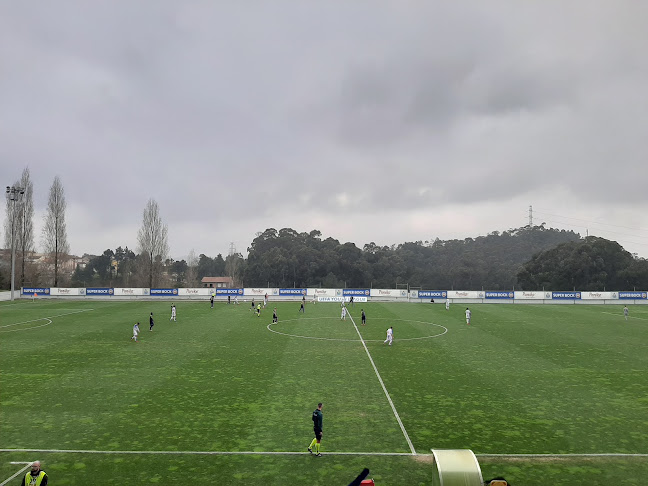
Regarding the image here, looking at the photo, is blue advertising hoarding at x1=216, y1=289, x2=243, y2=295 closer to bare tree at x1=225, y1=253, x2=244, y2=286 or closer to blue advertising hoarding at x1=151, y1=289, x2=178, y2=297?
blue advertising hoarding at x1=151, y1=289, x2=178, y2=297

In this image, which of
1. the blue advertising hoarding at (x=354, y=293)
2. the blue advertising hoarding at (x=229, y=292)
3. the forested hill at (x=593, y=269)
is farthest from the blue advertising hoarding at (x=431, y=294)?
the blue advertising hoarding at (x=229, y=292)

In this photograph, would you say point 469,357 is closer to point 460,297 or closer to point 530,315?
point 530,315

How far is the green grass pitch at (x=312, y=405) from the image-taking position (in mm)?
12547

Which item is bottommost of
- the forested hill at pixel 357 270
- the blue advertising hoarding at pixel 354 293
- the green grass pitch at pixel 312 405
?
the green grass pitch at pixel 312 405

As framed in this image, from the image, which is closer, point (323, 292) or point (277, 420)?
point (277, 420)

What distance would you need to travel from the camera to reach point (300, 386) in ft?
67.3

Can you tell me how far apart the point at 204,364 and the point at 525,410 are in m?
16.3

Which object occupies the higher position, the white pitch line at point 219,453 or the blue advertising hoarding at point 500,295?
the blue advertising hoarding at point 500,295

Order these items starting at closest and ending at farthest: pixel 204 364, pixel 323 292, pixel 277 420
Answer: pixel 277 420 < pixel 204 364 < pixel 323 292

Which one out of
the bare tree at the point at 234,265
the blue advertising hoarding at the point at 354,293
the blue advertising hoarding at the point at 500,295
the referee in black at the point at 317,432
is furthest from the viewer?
the bare tree at the point at 234,265

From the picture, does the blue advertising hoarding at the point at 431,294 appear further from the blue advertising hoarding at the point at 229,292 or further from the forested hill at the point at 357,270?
the blue advertising hoarding at the point at 229,292

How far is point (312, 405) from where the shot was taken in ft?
58.2

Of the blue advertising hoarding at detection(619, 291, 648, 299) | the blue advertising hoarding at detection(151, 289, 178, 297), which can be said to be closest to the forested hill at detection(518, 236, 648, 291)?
the blue advertising hoarding at detection(619, 291, 648, 299)

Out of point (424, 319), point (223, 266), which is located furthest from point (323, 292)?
point (223, 266)
